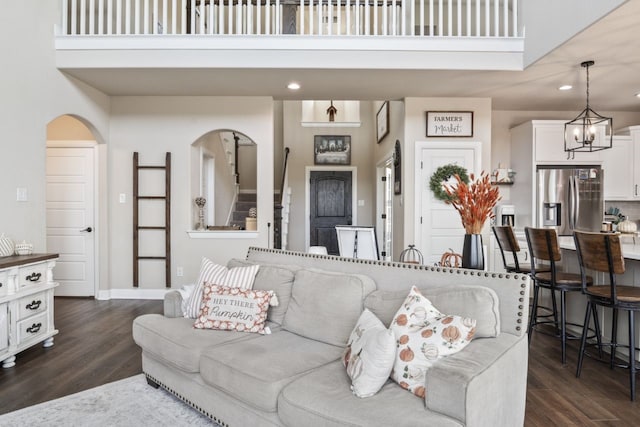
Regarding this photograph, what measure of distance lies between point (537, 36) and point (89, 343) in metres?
5.00

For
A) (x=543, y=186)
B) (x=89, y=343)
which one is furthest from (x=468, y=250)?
(x=543, y=186)

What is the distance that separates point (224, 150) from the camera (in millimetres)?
7434

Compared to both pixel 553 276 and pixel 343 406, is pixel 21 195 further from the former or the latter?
pixel 553 276

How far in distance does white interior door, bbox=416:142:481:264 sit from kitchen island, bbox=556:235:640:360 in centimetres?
153

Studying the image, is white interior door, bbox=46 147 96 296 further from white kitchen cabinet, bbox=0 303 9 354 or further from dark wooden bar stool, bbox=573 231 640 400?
dark wooden bar stool, bbox=573 231 640 400

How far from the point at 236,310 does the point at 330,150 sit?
249 inches

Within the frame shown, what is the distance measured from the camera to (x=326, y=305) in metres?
2.33

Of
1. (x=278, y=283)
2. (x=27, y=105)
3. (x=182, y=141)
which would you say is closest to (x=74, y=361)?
(x=278, y=283)

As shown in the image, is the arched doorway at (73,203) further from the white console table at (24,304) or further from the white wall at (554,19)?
the white wall at (554,19)

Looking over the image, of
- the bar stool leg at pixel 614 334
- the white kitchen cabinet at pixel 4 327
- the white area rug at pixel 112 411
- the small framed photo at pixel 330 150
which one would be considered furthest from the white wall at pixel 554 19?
the white kitchen cabinet at pixel 4 327

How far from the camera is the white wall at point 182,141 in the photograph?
530cm

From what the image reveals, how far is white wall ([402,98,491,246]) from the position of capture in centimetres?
526

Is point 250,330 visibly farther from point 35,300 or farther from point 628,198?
point 628,198

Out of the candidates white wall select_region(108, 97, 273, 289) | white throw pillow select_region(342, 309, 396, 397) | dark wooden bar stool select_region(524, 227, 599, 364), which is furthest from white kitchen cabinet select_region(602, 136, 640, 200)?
white throw pillow select_region(342, 309, 396, 397)
